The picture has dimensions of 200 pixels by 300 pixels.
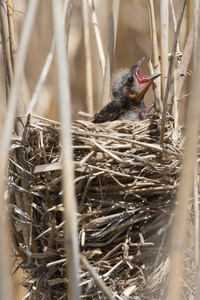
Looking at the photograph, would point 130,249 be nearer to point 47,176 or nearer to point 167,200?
point 167,200

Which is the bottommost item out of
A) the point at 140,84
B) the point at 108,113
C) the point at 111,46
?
the point at 108,113

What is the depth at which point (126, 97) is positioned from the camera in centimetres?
198

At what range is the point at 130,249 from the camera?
55.2 inches

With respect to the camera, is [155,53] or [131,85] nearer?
[155,53]

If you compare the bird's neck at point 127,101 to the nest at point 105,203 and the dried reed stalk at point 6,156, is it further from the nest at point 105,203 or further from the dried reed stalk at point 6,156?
the dried reed stalk at point 6,156

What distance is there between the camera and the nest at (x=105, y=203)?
4.40ft

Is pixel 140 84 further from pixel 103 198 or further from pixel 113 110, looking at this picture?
pixel 103 198

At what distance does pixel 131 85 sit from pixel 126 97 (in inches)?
2.1

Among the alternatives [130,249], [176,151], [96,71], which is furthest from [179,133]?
[96,71]

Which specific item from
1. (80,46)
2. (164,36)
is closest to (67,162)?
(164,36)

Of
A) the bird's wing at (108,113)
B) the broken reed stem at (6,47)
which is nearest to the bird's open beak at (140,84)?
the bird's wing at (108,113)

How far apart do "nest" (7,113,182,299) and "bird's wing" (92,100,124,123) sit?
38cm

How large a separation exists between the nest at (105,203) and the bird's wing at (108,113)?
1.25ft

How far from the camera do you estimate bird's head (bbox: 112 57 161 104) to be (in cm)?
191
